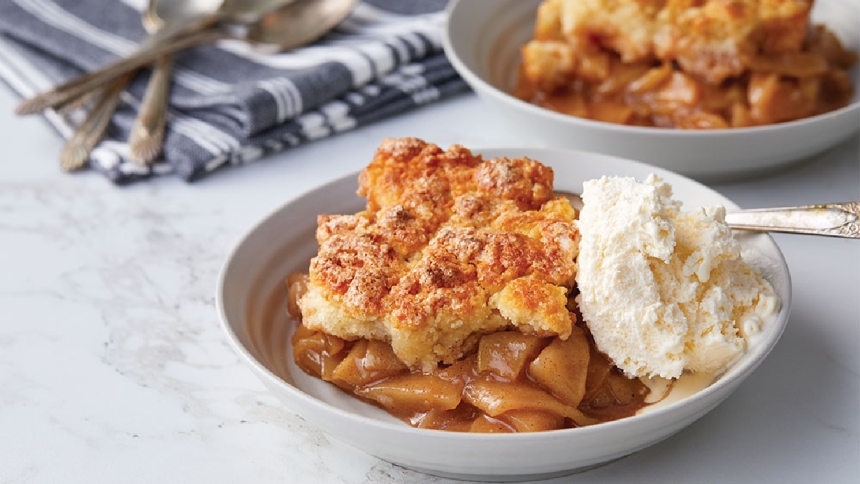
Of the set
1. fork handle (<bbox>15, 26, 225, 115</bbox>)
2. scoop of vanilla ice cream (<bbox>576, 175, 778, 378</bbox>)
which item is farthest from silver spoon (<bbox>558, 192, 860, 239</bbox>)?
fork handle (<bbox>15, 26, 225, 115</bbox>)

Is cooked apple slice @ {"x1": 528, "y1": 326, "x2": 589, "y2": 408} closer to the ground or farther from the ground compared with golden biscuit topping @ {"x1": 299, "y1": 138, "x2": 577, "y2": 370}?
closer to the ground

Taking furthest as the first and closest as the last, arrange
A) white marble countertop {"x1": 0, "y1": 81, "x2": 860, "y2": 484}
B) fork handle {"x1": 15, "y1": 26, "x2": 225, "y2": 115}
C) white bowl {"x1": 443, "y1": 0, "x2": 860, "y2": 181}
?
fork handle {"x1": 15, "y1": 26, "x2": 225, "y2": 115} < white bowl {"x1": 443, "y1": 0, "x2": 860, "y2": 181} < white marble countertop {"x1": 0, "y1": 81, "x2": 860, "y2": 484}

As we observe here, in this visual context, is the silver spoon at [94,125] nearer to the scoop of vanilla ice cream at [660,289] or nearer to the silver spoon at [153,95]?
the silver spoon at [153,95]

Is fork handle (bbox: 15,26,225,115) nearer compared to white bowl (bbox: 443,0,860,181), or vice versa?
white bowl (bbox: 443,0,860,181)

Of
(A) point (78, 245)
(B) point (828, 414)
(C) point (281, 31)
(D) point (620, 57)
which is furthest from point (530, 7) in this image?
(B) point (828, 414)

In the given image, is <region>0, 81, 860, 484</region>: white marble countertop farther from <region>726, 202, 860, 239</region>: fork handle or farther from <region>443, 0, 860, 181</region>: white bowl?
<region>726, 202, 860, 239</region>: fork handle

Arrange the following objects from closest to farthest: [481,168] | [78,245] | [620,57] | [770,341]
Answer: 1. [770,341]
2. [481,168]
3. [78,245]
4. [620,57]

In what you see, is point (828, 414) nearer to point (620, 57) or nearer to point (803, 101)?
point (803, 101)

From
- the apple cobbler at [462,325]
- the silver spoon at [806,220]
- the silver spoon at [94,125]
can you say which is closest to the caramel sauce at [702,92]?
the silver spoon at [806,220]
